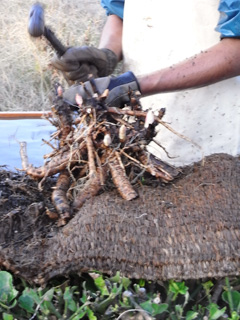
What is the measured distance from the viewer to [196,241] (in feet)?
4.33

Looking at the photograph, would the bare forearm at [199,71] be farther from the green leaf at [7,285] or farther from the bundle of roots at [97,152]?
the green leaf at [7,285]

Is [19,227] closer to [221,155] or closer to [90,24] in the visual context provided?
[221,155]

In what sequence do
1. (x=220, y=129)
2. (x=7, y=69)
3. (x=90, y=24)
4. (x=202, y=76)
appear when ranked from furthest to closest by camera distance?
(x=90, y=24) → (x=7, y=69) → (x=220, y=129) → (x=202, y=76)

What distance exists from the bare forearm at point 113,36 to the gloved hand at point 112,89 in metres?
0.48

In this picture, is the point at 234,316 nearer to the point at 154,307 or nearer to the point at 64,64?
the point at 154,307

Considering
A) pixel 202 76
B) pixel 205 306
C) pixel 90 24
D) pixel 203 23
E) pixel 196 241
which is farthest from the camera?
pixel 90 24

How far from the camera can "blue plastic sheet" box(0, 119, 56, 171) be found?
88.6 inches

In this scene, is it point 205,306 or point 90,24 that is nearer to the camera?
point 205,306

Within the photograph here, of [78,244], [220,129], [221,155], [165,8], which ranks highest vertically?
[165,8]

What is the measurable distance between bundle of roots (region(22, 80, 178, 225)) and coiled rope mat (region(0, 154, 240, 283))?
13 cm

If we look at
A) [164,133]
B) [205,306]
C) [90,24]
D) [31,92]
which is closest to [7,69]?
[31,92]

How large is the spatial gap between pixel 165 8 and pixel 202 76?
354mm

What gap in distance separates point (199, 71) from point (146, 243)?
706 millimetres

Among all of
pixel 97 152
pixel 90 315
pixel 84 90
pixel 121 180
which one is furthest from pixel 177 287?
pixel 84 90
